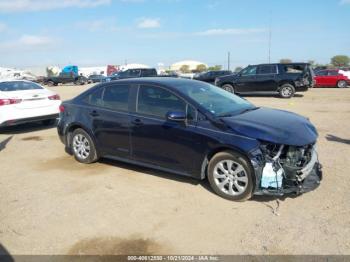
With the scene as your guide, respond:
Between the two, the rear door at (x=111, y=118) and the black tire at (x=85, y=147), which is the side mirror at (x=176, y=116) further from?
the black tire at (x=85, y=147)

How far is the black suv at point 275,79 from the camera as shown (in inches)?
716

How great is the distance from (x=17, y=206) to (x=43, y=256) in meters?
1.49

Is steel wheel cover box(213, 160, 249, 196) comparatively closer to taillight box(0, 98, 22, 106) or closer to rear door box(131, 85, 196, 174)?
rear door box(131, 85, 196, 174)

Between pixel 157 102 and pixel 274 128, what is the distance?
6.05ft

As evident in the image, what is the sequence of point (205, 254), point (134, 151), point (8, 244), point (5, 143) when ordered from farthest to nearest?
point (5, 143) < point (134, 151) < point (8, 244) < point (205, 254)

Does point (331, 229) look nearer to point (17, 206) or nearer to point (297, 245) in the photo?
point (297, 245)

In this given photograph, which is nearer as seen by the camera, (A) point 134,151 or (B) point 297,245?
(B) point 297,245

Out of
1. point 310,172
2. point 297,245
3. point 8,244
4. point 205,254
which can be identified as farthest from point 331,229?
point 8,244

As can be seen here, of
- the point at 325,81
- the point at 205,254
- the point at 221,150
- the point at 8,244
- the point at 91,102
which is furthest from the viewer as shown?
the point at 325,81

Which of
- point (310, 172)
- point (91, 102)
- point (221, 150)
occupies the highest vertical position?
point (91, 102)

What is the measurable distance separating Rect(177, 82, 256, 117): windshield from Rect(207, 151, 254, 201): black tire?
65cm

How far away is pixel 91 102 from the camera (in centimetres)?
641

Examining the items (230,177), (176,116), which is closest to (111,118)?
(176,116)

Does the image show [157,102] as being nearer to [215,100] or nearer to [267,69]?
[215,100]
